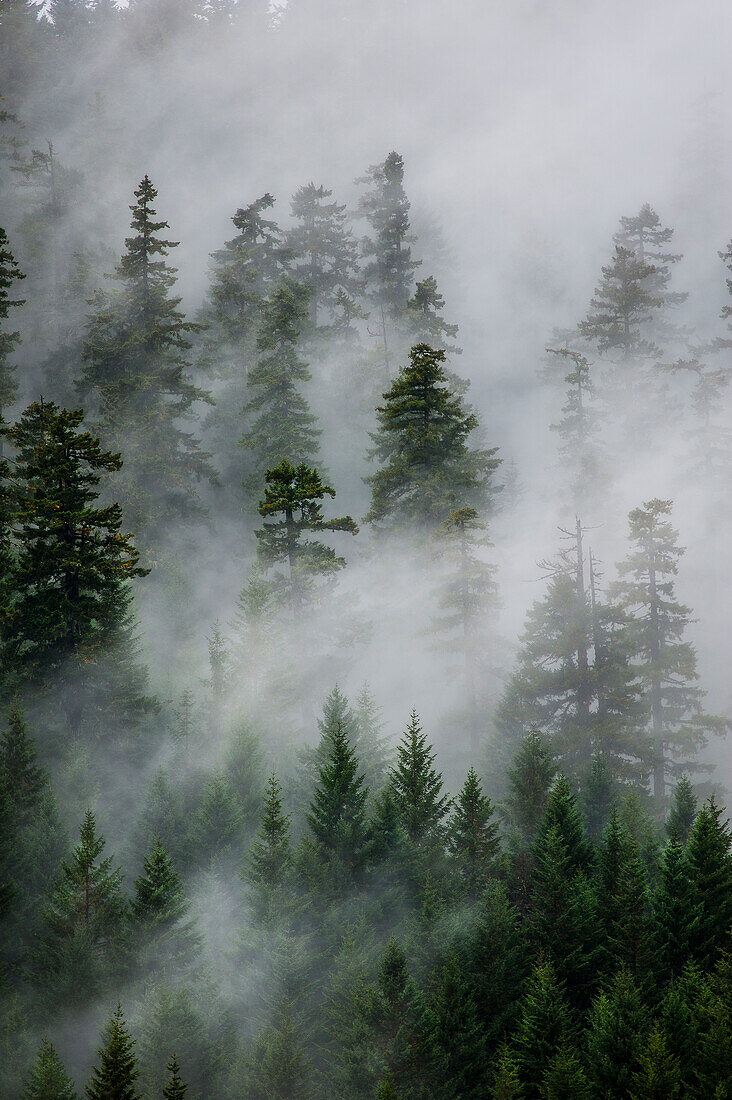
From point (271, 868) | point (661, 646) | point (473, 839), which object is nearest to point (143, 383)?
point (271, 868)

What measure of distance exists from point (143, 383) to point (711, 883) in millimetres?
31004

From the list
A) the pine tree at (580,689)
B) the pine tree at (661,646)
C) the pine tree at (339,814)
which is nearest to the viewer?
the pine tree at (339,814)

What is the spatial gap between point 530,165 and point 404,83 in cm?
2709

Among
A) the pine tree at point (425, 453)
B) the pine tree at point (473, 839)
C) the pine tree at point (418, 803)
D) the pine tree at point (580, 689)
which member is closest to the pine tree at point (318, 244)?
the pine tree at point (425, 453)

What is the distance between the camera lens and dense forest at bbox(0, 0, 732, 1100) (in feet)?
52.7

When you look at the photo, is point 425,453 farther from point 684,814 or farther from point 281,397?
point 684,814

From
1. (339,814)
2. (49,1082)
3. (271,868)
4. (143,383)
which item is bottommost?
(49,1082)

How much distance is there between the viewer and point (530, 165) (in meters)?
113

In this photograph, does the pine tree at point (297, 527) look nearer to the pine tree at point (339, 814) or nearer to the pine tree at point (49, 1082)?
A: the pine tree at point (339, 814)

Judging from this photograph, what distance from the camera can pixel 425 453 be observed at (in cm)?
2956

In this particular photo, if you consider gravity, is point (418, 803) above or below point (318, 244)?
below

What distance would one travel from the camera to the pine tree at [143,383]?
36.4m

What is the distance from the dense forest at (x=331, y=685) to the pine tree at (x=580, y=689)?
0.57 ft

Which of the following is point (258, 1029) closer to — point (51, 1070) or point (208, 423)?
point (51, 1070)
